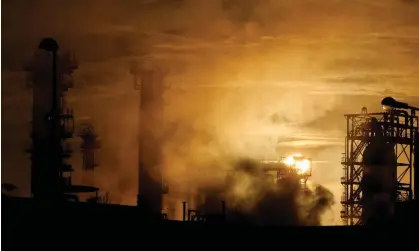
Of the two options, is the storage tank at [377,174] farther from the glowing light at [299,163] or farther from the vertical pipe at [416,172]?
the glowing light at [299,163]

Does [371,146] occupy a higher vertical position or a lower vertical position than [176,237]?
higher

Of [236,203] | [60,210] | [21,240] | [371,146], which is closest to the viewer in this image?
[21,240]

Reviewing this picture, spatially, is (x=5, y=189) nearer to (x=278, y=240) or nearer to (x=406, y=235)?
(x=278, y=240)

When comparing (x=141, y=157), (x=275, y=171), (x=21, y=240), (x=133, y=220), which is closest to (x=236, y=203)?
(x=275, y=171)

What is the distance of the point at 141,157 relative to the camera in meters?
35.5

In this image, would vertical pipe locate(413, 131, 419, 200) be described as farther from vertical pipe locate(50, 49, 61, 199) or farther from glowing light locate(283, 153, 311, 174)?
vertical pipe locate(50, 49, 61, 199)

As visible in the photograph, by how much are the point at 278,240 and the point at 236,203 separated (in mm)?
11801

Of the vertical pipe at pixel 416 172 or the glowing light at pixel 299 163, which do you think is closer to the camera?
the vertical pipe at pixel 416 172

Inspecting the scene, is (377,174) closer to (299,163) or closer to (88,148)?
(299,163)

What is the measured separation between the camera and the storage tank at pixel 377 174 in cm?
3059

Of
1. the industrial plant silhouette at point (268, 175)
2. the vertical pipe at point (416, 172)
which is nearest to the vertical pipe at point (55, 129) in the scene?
the industrial plant silhouette at point (268, 175)

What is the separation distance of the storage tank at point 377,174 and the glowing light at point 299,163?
13.2 ft

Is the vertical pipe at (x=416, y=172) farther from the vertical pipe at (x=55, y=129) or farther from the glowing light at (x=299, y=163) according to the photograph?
the vertical pipe at (x=55, y=129)

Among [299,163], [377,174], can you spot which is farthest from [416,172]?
[299,163]
